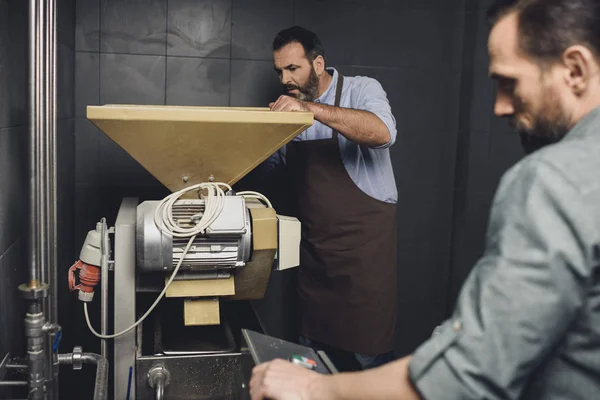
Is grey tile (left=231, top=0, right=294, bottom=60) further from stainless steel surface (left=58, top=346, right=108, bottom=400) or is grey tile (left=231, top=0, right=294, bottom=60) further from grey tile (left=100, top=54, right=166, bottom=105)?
stainless steel surface (left=58, top=346, right=108, bottom=400)

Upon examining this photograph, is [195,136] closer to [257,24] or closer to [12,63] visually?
[12,63]

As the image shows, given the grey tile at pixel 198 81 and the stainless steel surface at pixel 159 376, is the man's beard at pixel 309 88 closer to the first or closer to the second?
the grey tile at pixel 198 81

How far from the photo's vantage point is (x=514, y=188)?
0.74 metres

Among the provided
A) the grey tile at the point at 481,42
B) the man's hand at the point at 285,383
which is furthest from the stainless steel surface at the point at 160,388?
the grey tile at the point at 481,42

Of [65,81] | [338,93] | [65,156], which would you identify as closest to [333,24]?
[338,93]

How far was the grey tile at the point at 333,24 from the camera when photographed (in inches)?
110

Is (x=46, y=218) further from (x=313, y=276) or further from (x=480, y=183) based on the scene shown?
(x=480, y=183)

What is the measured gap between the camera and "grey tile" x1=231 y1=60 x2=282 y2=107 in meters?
A: 2.78

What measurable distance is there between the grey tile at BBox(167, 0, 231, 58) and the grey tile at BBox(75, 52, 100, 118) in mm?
315

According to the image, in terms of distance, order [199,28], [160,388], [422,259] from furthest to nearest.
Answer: [422,259] < [199,28] < [160,388]

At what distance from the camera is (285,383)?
0.90 m

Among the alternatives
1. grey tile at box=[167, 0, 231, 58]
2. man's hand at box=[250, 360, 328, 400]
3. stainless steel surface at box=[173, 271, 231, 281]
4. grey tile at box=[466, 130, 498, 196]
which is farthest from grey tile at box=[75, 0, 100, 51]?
A: man's hand at box=[250, 360, 328, 400]

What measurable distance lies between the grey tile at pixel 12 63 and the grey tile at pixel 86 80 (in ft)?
3.11

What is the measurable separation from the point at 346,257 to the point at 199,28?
1.18 meters
